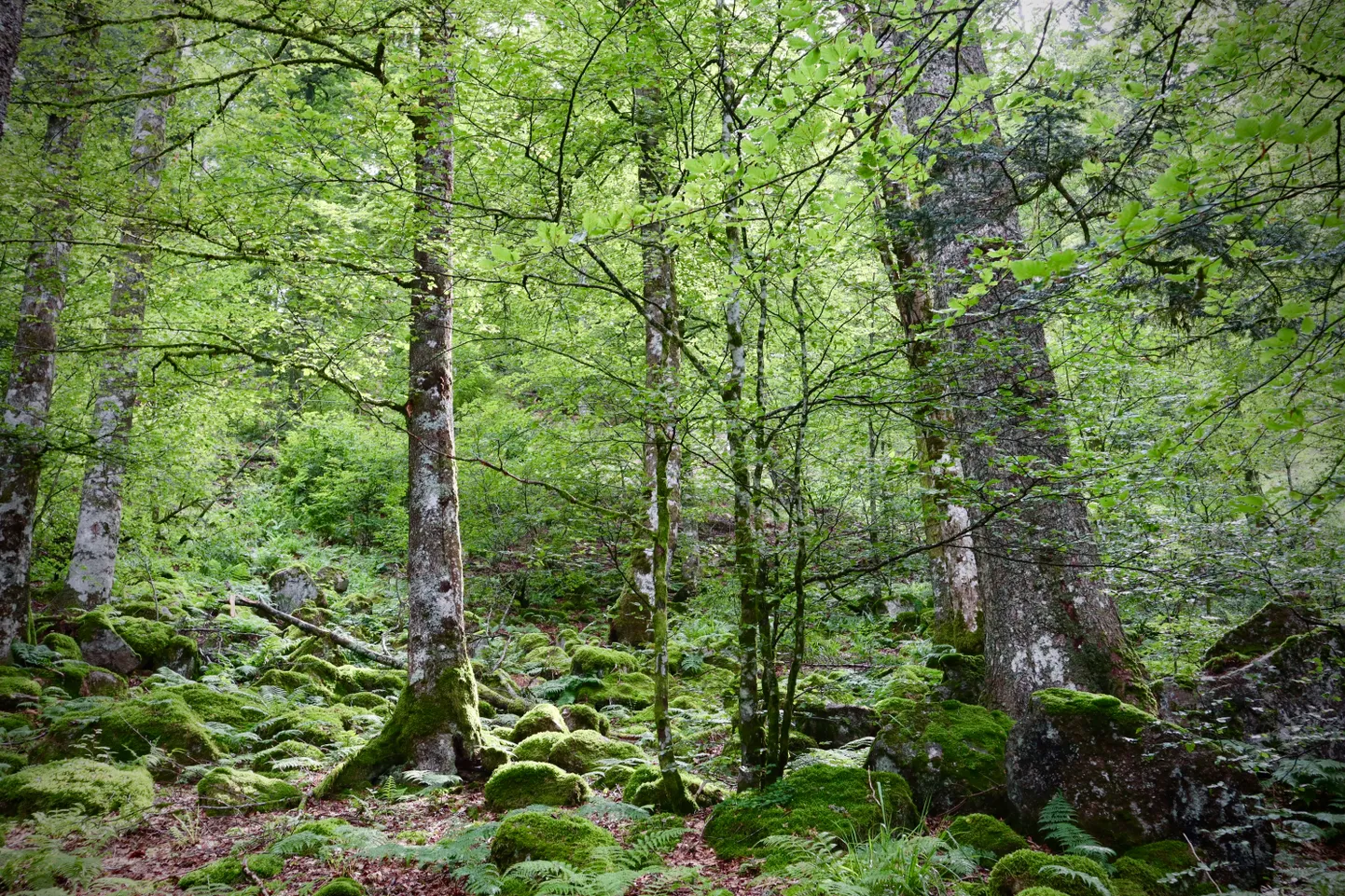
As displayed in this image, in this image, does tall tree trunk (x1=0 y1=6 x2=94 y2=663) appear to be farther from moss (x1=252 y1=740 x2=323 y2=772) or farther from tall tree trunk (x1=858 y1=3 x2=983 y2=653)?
tall tree trunk (x1=858 y1=3 x2=983 y2=653)

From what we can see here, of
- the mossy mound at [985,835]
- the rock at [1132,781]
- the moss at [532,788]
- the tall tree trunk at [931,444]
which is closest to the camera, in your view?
the rock at [1132,781]

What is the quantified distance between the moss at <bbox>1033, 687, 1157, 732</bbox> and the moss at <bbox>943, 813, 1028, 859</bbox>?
0.81 meters

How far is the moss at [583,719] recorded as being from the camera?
8.43 metres

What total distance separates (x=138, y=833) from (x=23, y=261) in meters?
8.15

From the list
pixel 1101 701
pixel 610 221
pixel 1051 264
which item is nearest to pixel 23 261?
pixel 610 221

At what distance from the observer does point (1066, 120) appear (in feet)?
19.1

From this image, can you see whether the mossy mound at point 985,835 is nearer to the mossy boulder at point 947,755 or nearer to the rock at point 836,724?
the mossy boulder at point 947,755

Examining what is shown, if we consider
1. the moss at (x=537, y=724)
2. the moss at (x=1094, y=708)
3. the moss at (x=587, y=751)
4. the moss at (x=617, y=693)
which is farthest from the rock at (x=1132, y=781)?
the moss at (x=617, y=693)

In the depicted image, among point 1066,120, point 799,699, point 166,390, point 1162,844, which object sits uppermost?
point 1066,120

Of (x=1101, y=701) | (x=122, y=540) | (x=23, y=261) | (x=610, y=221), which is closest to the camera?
(x=610, y=221)

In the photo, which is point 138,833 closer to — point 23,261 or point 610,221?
point 610,221

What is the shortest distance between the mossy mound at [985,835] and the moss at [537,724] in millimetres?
4187

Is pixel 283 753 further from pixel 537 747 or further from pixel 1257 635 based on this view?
pixel 1257 635

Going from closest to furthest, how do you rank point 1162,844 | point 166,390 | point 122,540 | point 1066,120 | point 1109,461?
point 1109,461 < point 1162,844 < point 1066,120 < point 166,390 < point 122,540
